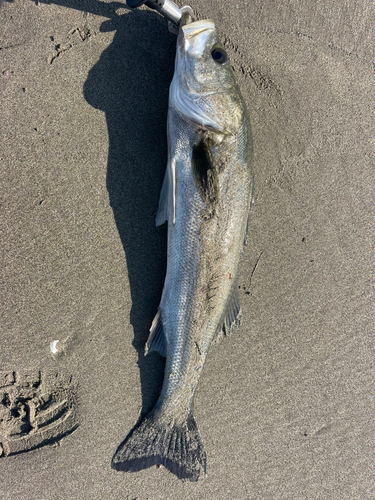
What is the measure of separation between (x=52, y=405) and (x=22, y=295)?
A: 932mm

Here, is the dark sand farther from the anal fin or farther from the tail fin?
the anal fin

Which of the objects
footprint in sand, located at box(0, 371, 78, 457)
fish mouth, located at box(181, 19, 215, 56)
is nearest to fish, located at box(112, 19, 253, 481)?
fish mouth, located at box(181, 19, 215, 56)

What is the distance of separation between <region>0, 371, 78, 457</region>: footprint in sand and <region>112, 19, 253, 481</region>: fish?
75 cm

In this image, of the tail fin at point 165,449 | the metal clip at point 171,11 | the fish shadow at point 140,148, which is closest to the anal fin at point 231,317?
the fish shadow at point 140,148

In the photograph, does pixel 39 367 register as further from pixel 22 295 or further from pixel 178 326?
pixel 178 326

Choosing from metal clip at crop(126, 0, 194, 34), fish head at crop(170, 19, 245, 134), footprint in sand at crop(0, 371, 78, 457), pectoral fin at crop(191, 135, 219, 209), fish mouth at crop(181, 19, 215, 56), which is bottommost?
footprint in sand at crop(0, 371, 78, 457)

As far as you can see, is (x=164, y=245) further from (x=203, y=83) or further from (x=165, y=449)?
(x=165, y=449)

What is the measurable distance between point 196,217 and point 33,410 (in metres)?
2.00

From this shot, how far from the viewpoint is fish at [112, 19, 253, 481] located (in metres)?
2.06

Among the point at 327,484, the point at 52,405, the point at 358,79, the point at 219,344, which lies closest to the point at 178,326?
the point at 219,344

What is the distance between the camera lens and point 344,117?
8.75 ft

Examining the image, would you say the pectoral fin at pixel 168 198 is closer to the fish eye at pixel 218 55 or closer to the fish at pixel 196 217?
the fish at pixel 196 217

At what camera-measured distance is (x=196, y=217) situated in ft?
6.79

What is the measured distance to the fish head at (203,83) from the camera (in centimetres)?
206
